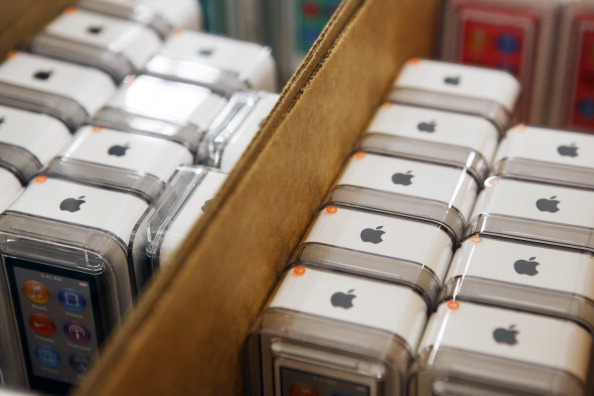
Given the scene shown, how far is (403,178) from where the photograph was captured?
308 cm

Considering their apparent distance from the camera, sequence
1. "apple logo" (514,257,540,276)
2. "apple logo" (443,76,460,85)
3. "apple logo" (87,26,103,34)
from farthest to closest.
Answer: "apple logo" (87,26,103,34) → "apple logo" (443,76,460,85) → "apple logo" (514,257,540,276)

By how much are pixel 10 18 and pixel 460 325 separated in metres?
2.26

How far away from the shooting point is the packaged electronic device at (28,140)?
10.6 feet

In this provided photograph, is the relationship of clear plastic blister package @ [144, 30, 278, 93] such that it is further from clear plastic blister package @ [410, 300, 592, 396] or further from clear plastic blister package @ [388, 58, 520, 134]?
clear plastic blister package @ [410, 300, 592, 396]

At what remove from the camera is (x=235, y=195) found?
7.98 feet

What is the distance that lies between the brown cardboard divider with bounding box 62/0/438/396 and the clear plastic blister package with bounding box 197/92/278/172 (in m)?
0.32

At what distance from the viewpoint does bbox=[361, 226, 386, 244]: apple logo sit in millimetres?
2833

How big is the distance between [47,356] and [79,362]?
112 mm

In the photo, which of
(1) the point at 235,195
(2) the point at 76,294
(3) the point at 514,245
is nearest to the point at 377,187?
(3) the point at 514,245

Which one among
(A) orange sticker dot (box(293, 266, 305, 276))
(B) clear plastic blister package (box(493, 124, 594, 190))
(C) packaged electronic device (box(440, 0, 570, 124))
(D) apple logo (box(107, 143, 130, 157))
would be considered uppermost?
(C) packaged electronic device (box(440, 0, 570, 124))

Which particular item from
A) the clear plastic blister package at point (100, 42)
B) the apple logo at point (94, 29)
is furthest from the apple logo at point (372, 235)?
the apple logo at point (94, 29)

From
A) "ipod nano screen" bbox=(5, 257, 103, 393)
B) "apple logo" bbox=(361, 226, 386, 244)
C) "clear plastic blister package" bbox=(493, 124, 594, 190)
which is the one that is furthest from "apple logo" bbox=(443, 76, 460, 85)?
"ipod nano screen" bbox=(5, 257, 103, 393)

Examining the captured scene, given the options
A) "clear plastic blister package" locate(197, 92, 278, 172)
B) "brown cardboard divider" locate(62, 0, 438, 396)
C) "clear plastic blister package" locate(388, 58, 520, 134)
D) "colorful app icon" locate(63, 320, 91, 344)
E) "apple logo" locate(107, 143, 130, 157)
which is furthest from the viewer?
"clear plastic blister package" locate(388, 58, 520, 134)

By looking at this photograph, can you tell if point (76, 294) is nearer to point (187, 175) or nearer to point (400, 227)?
point (187, 175)
